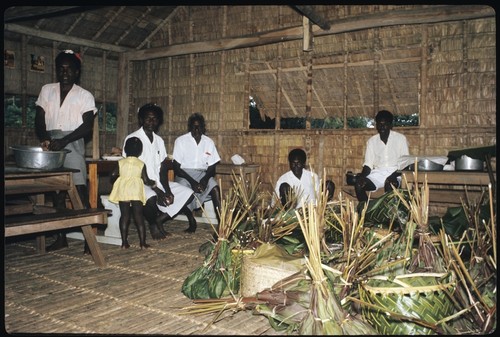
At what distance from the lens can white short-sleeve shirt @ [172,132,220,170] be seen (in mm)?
5523

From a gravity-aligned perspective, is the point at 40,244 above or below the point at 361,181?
below

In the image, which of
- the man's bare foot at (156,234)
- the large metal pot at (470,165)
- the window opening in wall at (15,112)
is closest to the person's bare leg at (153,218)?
the man's bare foot at (156,234)

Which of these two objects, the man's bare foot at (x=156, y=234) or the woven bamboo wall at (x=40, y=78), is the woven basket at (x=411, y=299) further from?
the woven bamboo wall at (x=40, y=78)

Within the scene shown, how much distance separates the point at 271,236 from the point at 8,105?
6903 mm

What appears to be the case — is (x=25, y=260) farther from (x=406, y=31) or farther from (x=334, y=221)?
(x=406, y=31)

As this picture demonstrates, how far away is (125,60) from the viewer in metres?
9.29

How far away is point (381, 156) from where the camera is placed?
612 centimetres

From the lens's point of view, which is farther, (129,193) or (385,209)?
(129,193)

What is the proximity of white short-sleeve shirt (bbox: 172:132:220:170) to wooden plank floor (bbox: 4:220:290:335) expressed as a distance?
4.74 ft

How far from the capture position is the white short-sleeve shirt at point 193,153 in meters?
5.52

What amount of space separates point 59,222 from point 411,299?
269 centimetres

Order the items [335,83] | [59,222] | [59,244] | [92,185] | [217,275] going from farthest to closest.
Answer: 1. [335,83]
2. [92,185]
3. [59,244]
4. [59,222]
5. [217,275]

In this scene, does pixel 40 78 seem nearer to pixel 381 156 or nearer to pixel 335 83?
pixel 335 83

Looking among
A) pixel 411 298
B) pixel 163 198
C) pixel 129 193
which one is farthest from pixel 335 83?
pixel 411 298
